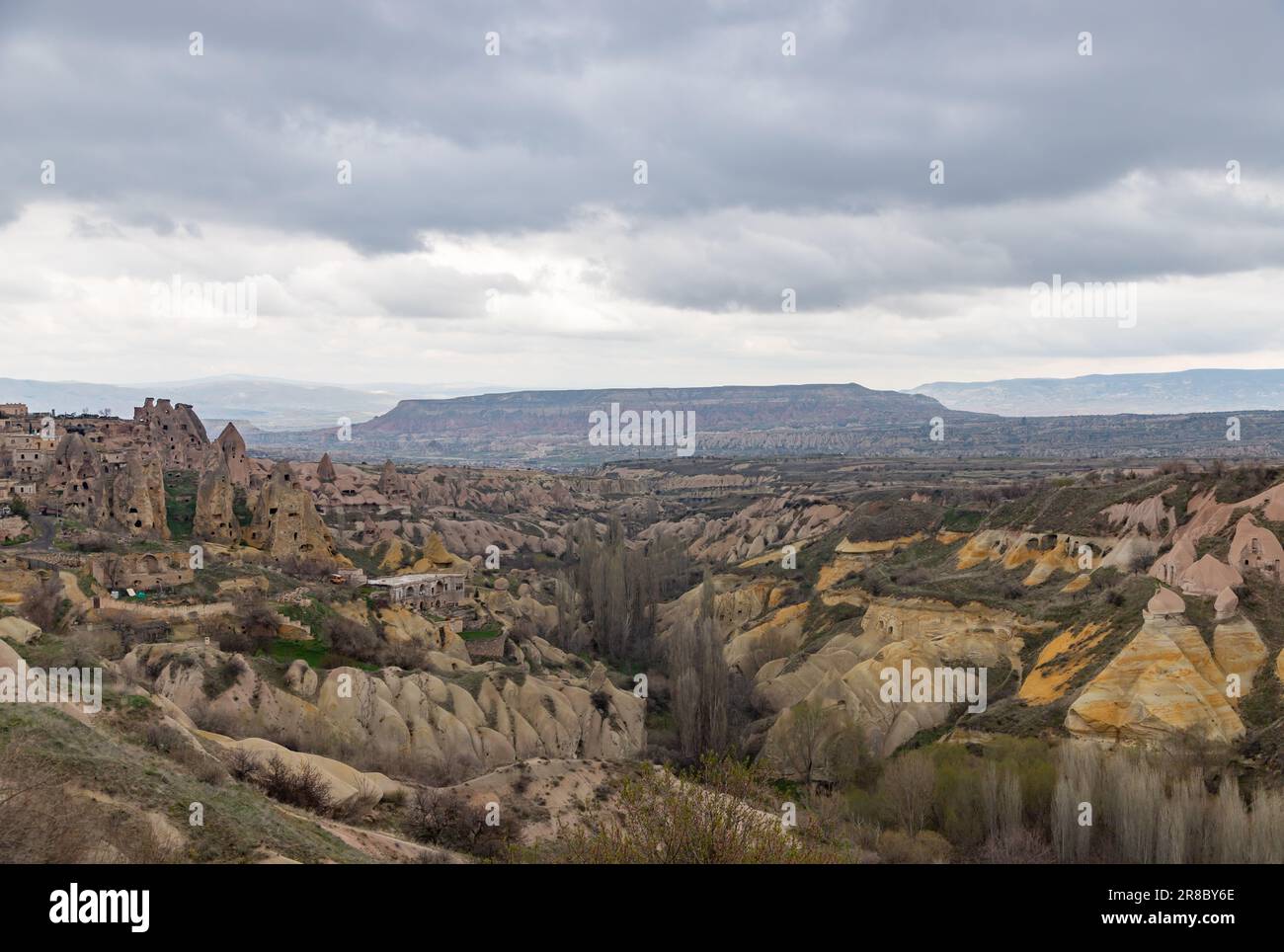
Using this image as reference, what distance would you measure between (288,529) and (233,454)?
873 inches

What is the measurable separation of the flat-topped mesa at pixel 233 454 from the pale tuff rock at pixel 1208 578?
5764 centimetres

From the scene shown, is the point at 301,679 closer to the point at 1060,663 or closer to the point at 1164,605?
the point at 1060,663

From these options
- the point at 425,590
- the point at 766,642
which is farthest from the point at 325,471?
the point at 766,642

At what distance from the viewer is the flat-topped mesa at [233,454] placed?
6500 cm

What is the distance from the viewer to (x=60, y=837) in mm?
10477

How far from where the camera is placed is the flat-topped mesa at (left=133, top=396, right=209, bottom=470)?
70750 mm

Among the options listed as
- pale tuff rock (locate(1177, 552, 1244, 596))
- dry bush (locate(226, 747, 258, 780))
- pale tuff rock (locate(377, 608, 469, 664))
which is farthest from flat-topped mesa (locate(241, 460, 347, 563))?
pale tuff rock (locate(1177, 552, 1244, 596))

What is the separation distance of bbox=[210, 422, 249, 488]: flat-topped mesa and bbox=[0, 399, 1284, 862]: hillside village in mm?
382

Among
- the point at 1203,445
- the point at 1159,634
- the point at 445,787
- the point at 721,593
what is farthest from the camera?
the point at 1203,445

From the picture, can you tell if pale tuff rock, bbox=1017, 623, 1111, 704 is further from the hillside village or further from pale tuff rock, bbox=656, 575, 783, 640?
pale tuff rock, bbox=656, 575, 783, 640

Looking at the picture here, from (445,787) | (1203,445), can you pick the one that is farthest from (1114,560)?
(1203,445)
